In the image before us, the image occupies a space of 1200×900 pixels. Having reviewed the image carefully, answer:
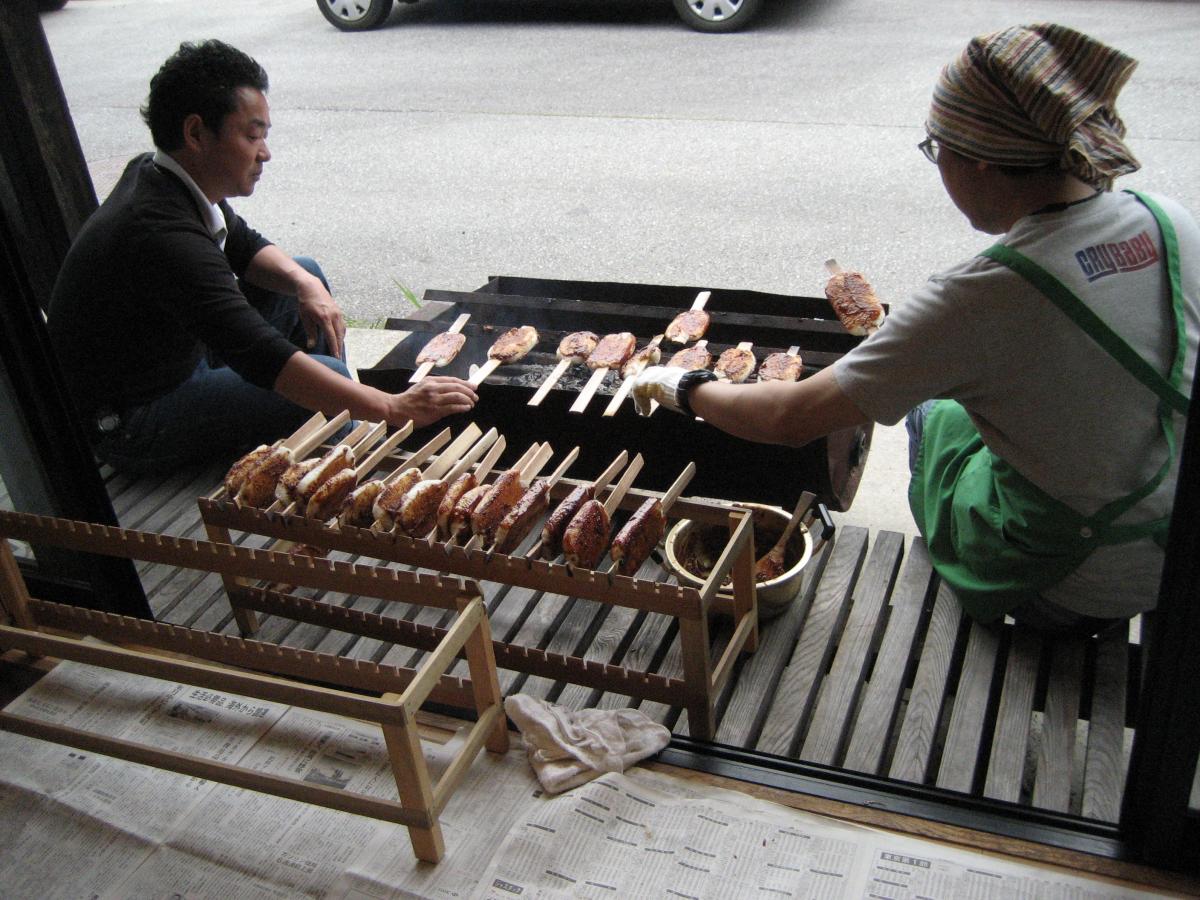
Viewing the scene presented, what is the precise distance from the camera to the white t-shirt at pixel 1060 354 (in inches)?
82.7

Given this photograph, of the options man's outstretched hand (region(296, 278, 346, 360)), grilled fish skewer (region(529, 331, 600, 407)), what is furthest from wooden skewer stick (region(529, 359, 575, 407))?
man's outstretched hand (region(296, 278, 346, 360))

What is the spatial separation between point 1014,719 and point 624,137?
19.8 feet

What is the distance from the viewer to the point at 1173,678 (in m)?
1.95

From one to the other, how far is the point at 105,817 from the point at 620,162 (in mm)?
Answer: 5849

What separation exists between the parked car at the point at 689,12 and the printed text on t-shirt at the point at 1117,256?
22.7 feet

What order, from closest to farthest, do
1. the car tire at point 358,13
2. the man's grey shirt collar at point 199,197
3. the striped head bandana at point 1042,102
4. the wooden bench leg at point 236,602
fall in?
1. the striped head bandana at point 1042,102
2. the wooden bench leg at point 236,602
3. the man's grey shirt collar at point 199,197
4. the car tire at point 358,13

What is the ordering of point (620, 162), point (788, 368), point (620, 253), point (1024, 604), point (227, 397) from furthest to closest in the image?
point (620, 162)
point (620, 253)
point (227, 397)
point (788, 368)
point (1024, 604)

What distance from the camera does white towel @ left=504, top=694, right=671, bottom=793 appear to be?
2.44 m

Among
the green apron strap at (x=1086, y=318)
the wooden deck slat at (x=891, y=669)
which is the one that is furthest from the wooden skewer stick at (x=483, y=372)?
the green apron strap at (x=1086, y=318)

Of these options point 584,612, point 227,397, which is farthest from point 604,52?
point 584,612

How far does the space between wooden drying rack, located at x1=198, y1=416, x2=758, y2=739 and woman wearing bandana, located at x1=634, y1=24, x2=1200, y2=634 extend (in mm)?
417

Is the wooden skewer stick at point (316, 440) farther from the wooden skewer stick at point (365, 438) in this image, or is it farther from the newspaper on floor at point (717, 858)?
the newspaper on floor at point (717, 858)

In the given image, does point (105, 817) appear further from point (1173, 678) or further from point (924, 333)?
point (1173, 678)

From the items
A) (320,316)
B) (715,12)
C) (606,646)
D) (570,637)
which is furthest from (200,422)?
(715,12)
